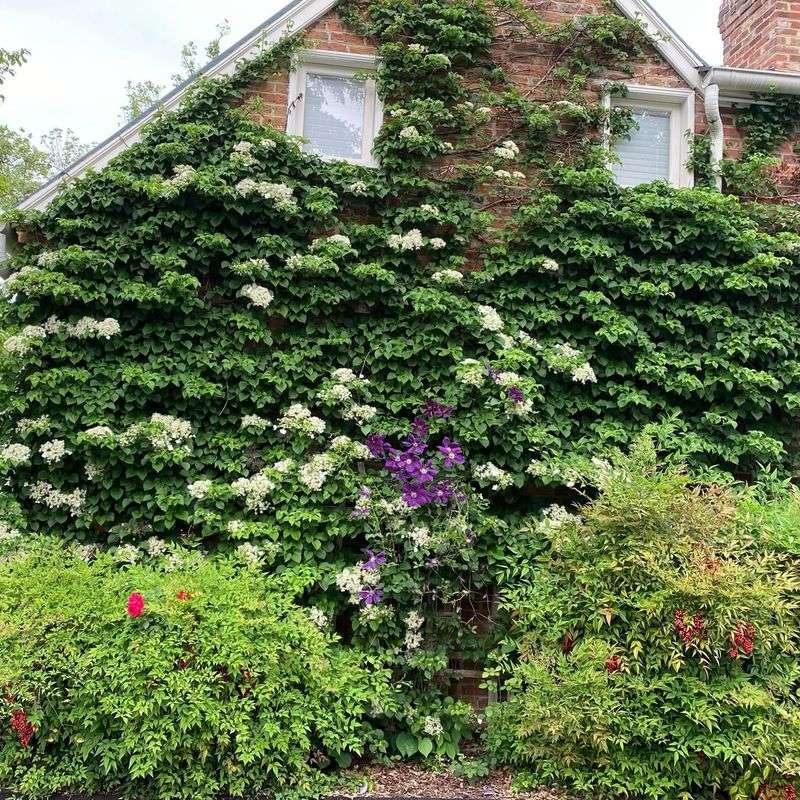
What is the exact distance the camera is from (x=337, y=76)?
6.90 m

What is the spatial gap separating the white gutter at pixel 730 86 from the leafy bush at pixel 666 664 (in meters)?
3.99

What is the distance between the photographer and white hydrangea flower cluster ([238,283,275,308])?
229 inches

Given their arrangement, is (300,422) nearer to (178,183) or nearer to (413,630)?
(413,630)

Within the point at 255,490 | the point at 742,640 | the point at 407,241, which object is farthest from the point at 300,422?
the point at 742,640

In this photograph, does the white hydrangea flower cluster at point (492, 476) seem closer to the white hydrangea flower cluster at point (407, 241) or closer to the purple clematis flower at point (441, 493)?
the purple clematis flower at point (441, 493)

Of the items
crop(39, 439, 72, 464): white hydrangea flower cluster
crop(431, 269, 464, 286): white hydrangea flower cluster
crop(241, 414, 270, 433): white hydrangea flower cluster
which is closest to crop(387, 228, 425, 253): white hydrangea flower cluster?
crop(431, 269, 464, 286): white hydrangea flower cluster

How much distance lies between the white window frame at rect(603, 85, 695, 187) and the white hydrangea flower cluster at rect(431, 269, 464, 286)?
227 centimetres

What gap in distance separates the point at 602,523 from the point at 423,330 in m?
2.27

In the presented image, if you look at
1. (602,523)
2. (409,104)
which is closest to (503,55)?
(409,104)

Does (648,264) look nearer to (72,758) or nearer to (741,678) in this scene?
(741,678)

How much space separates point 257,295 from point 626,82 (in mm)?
4332

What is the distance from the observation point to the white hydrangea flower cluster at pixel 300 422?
18.1 ft

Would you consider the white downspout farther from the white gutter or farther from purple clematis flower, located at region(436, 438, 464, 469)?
purple clematis flower, located at region(436, 438, 464, 469)

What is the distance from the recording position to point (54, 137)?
86.5 feet
